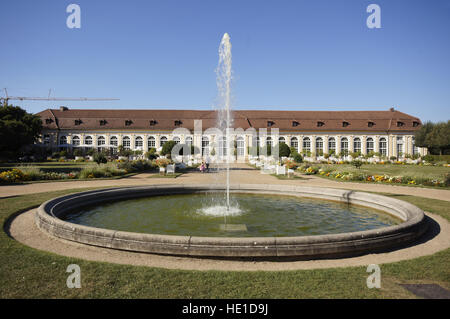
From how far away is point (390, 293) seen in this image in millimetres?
3723

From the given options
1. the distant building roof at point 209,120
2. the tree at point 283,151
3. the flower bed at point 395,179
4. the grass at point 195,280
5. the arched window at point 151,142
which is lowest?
the flower bed at point 395,179

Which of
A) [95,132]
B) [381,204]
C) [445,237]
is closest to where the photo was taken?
[445,237]

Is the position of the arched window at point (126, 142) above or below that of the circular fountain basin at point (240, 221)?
above

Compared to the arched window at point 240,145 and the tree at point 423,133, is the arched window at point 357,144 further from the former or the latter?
the arched window at point 240,145

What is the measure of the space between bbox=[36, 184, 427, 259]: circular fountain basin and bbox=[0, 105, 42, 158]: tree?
85.0 feet

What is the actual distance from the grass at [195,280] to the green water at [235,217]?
2.18 m

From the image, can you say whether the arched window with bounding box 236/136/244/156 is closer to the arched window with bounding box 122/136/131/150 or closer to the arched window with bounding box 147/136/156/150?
the arched window with bounding box 147/136/156/150

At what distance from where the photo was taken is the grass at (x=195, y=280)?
3.66m

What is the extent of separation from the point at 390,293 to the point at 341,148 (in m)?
51.7

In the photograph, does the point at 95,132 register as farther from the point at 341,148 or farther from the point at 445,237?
the point at 445,237

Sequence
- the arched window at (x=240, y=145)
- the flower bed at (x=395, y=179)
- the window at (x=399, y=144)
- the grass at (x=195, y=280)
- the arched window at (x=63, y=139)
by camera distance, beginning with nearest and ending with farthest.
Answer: the grass at (x=195, y=280), the flower bed at (x=395, y=179), the arched window at (x=240, y=145), the arched window at (x=63, y=139), the window at (x=399, y=144)

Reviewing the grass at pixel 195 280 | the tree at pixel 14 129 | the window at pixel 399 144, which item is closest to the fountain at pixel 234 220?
the grass at pixel 195 280

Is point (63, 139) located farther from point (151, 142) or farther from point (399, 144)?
point (399, 144)
